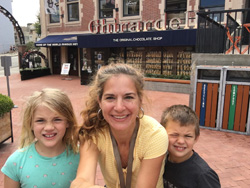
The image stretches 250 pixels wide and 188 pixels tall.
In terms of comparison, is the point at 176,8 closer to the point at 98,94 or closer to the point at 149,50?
the point at 149,50

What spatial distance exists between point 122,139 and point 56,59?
1770 centimetres

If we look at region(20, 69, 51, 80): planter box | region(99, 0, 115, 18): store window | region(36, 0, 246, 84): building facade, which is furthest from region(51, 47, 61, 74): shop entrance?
region(99, 0, 115, 18): store window

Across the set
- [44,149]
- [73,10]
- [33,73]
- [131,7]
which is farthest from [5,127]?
[73,10]

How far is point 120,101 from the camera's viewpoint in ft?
4.59

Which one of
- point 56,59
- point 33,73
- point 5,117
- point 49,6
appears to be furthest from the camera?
point 56,59

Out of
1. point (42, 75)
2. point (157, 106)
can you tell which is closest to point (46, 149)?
point (157, 106)

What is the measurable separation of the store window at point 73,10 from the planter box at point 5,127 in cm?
1306

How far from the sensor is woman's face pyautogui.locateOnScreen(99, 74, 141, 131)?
141cm

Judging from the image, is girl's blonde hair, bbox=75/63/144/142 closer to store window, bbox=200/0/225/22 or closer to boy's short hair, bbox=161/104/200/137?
boy's short hair, bbox=161/104/200/137

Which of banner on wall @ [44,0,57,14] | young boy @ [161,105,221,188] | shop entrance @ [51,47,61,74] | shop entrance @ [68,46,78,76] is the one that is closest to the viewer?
young boy @ [161,105,221,188]

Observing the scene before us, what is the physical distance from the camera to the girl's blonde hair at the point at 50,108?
1.64 m

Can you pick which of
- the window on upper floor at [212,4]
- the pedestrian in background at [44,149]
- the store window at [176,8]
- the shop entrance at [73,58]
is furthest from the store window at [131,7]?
the pedestrian in background at [44,149]

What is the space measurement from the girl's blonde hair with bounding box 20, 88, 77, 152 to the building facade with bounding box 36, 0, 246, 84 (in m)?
7.63

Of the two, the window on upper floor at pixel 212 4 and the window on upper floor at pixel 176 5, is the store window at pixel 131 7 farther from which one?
the window on upper floor at pixel 212 4
